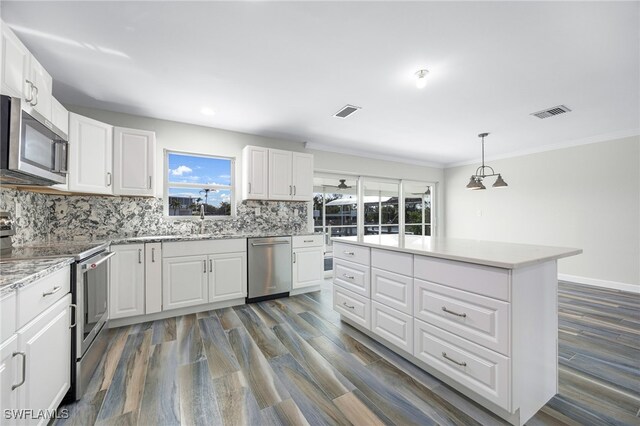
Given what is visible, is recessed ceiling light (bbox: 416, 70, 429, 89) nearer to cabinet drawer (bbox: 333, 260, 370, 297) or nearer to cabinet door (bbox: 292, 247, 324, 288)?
cabinet drawer (bbox: 333, 260, 370, 297)

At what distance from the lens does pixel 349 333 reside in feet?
8.27

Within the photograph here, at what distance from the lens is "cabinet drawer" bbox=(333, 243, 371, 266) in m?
2.38

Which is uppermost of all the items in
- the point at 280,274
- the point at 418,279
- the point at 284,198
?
the point at 284,198

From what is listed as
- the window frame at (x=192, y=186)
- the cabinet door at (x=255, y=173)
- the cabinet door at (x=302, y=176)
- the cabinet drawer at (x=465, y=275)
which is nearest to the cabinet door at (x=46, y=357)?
the window frame at (x=192, y=186)

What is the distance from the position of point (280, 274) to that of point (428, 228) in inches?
174

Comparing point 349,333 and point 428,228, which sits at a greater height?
point 428,228

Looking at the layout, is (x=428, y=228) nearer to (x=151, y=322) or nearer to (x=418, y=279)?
(x=418, y=279)

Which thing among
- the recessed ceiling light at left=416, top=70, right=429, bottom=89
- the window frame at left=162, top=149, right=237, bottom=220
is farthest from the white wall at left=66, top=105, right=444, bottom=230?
the recessed ceiling light at left=416, top=70, right=429, bottom=89

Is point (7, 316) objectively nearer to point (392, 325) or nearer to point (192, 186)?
point (392, 325)

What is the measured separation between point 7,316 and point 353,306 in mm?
2196

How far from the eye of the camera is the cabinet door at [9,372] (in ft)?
3.34

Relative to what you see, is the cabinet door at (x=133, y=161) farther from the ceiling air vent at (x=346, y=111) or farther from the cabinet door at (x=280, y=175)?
the ceiling air vent at (x=346, y=111)

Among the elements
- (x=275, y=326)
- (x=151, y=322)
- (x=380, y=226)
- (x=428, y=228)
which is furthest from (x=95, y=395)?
(x=428, y=228)

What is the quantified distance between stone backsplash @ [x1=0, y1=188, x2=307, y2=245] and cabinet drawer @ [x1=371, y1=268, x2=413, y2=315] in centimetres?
229
